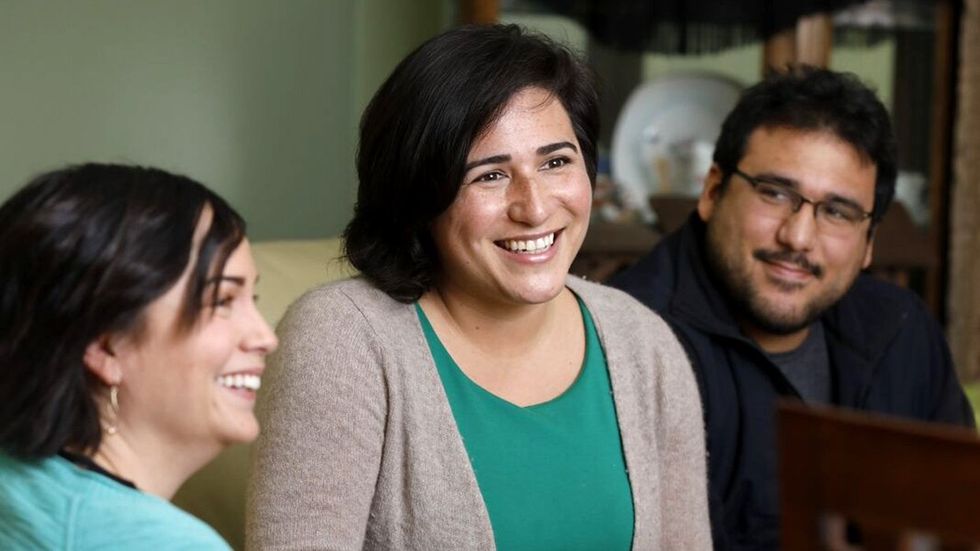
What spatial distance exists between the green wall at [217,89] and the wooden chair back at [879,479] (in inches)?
100

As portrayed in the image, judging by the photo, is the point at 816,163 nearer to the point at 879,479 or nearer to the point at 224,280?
the point at 224,280

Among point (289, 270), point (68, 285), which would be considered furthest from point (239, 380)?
point (289, 270)

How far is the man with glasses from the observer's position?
2127 millimetres

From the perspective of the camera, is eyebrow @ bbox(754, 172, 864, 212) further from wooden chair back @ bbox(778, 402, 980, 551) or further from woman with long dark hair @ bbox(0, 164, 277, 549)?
wooden chair back @ bbox(778, 402, 980, 551)

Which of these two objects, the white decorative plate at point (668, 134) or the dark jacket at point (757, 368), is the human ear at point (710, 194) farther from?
the white decorative plate at point (668, 134)

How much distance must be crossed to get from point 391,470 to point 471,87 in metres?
0.48

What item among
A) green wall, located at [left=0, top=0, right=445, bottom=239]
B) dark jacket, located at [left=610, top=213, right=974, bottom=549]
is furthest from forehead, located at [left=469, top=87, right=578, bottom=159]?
green wall, located at [left=0, top=0, right=445, bottom=239]

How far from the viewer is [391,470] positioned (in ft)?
5.30

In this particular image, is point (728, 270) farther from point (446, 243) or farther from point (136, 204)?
point (136, 204)

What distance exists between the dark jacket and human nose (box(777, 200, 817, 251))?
0.15 metres

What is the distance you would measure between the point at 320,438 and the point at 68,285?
0.55 metres

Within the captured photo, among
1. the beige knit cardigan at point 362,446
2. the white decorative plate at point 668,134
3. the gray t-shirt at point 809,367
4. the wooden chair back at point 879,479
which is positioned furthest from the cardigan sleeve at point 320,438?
the white decorative plate at point 668,134

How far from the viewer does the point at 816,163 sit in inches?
86.7

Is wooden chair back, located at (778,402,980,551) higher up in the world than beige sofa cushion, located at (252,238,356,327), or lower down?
higher up
